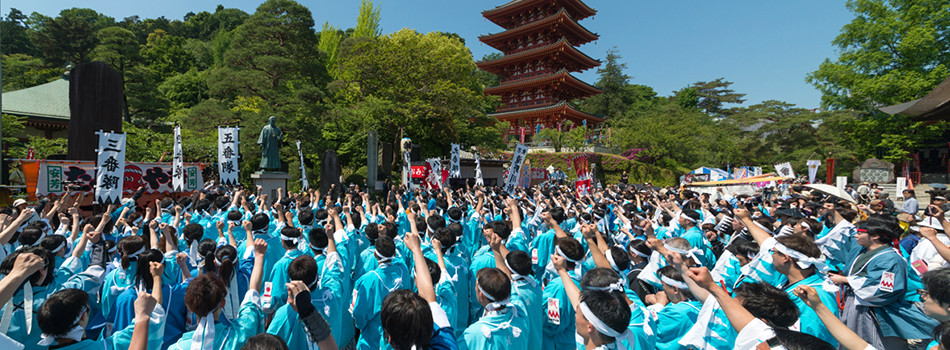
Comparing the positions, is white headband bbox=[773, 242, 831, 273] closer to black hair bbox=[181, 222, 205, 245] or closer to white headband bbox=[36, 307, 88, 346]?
white headband bbox=[36, 307, 88, 346]

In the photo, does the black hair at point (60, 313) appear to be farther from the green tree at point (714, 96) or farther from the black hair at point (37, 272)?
the green tree at point (714, 96)

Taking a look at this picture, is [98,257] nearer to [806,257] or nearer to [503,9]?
[806,257]

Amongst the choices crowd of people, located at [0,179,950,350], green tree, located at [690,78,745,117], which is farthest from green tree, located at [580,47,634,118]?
crowd of people, located at [0,179,950,350]

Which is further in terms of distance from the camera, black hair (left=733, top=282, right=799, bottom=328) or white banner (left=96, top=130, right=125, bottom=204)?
white banner (left=96, top=130, right=125, bottom=204)

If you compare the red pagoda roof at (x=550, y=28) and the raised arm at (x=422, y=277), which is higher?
the red pagoda roof at (x=550, y=28)

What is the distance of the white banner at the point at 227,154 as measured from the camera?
1039cm

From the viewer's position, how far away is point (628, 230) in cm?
546

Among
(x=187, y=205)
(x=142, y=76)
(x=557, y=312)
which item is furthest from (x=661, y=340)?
(x=142, y=76)

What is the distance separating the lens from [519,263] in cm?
291

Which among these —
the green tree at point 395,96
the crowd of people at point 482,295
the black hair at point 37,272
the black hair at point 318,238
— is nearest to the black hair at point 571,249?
the crowd of people at point 482,295

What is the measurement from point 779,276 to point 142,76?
29147 millimetres

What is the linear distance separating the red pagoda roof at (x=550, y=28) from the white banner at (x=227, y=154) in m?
28.8

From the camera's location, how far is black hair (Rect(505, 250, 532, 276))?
114 inches

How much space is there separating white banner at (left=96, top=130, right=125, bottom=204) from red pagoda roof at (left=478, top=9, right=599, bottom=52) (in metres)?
31.3
